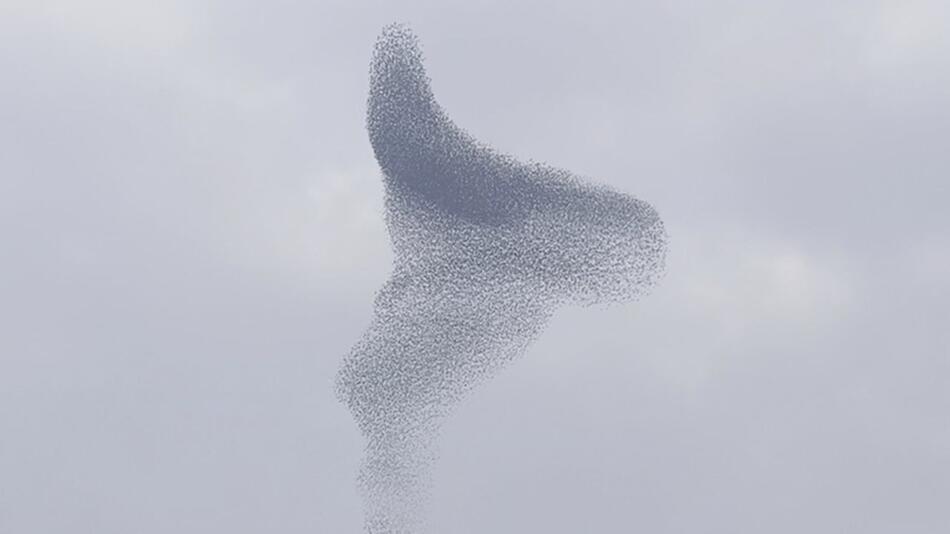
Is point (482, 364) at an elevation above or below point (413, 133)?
below

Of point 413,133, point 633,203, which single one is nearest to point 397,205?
point 413,133

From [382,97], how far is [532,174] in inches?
197

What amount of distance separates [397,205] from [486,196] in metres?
2.70

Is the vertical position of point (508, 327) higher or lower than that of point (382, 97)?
lower

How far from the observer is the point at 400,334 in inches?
2552

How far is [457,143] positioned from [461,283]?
4.15m

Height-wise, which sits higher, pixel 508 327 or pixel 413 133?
pixel 413 133

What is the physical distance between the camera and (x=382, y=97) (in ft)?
211

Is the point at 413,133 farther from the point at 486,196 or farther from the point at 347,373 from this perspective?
the point at 347,373

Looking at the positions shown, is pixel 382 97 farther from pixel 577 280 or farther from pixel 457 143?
pixel 577 280

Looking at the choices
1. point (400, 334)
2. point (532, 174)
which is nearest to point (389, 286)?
point (400, 334)

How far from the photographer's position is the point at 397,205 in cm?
6450

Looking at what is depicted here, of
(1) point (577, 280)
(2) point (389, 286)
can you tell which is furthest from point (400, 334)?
(1) point (577, 280)

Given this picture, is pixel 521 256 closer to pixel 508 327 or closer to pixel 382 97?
pixel 508 327
